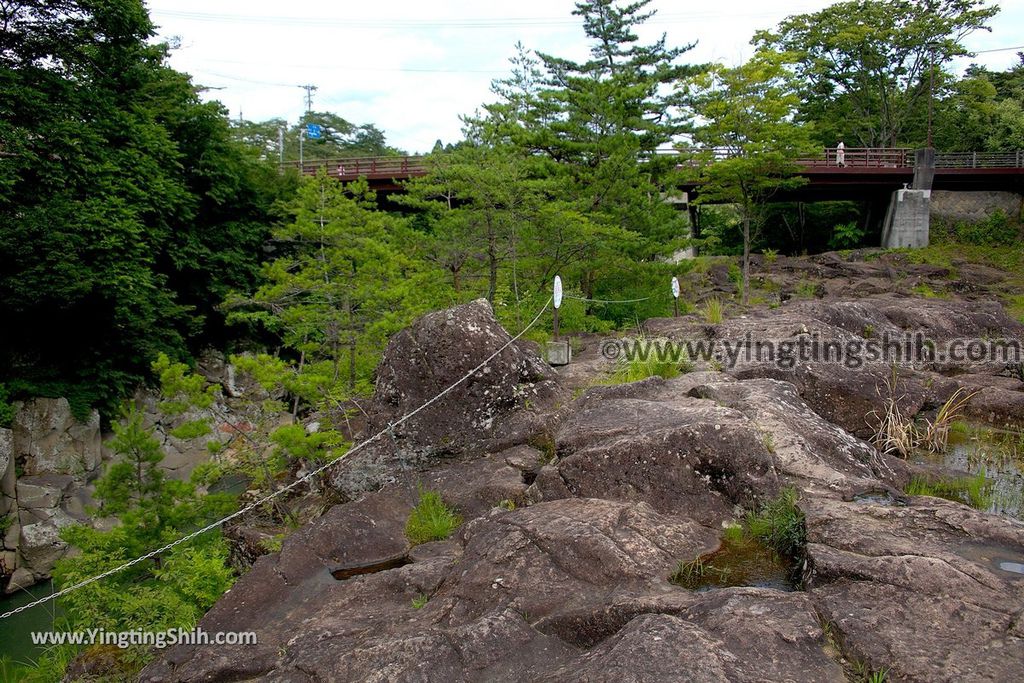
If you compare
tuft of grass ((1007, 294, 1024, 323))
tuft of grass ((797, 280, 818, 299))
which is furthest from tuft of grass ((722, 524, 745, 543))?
tuft of grass ((797, 280, 818, 299))

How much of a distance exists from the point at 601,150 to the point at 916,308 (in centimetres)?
746

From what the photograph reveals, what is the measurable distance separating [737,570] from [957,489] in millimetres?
2864

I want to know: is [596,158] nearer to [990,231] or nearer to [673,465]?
[673,465]

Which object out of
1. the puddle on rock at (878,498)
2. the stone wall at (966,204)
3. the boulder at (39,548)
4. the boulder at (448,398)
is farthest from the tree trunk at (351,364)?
the stone wall at (966,204)

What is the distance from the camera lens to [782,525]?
15.2 feet

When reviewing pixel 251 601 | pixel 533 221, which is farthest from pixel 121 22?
pixel 251 601

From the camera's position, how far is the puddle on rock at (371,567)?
5.32 m

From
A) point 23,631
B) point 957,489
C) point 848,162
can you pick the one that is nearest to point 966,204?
point 848,162

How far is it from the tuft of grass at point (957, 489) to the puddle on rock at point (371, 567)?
14.2 feet

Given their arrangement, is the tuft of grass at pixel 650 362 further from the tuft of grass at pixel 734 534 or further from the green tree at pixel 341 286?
the tuft of grass at pixel 734 534

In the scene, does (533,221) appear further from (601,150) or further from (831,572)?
(831,572)

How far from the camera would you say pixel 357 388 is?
356 inches

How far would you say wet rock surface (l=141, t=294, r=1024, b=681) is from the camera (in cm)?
327

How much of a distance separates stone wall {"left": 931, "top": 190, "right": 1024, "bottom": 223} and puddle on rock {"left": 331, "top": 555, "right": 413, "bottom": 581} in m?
35.2
